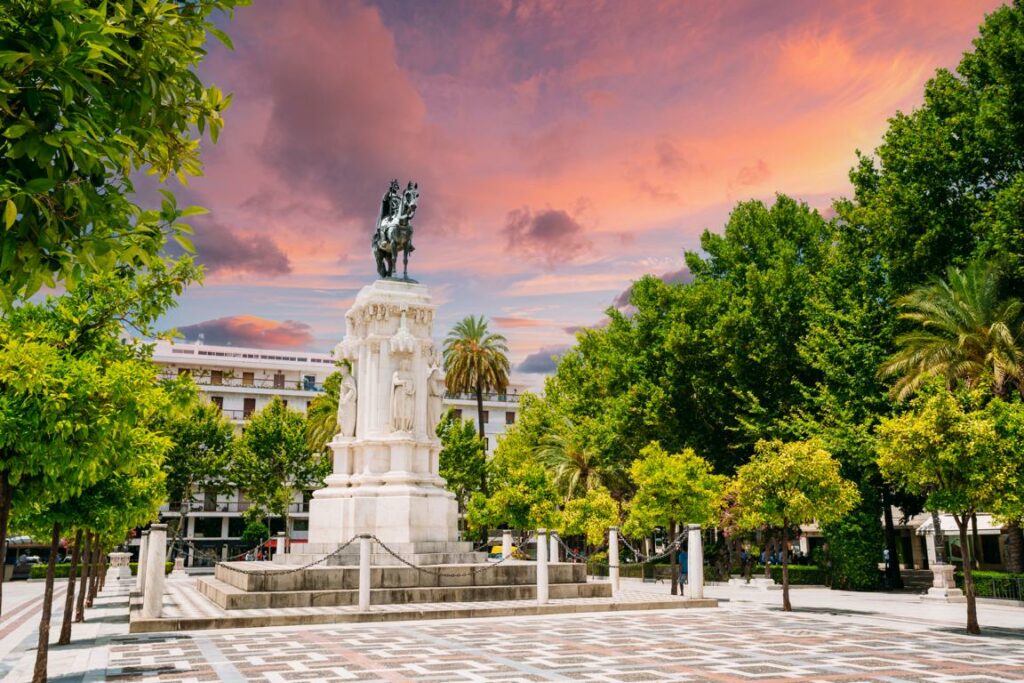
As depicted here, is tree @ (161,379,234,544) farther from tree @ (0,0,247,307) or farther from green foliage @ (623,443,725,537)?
tree @ (0,0,247,307)

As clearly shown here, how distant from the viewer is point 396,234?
27.1 m

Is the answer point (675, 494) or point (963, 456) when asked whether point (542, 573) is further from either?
point (963, 456)

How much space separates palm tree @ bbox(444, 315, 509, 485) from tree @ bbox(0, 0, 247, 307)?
46.8m

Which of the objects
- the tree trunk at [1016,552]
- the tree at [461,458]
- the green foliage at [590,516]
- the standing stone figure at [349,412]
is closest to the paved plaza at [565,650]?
the tree trunk at [1016,552]

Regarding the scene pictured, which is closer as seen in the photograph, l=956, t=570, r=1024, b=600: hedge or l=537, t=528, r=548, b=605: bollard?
l=537, t=528, r=548, b=605: bollard

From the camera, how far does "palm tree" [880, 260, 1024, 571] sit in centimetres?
2512

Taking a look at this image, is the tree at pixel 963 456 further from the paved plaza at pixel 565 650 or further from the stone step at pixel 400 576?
the stone step at pixel 400 576

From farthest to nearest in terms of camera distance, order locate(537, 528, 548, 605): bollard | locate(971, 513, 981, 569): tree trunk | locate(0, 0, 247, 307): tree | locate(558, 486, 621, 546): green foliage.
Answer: locate(558, 486, 621, 546): green foliage, locate(971, 513, 981, 569): tree trunk, locate(537, 528, 548, 605): bollard, locate(0, 0, 247, 307): tree

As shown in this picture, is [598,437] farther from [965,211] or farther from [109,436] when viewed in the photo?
[109,436]

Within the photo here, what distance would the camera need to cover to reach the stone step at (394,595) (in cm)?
1958

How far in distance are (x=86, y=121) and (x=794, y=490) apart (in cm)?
2180

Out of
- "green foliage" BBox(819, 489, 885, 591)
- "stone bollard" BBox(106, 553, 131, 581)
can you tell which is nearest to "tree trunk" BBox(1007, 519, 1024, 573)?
"green foliage" BBox(819, 489, 885, 591)

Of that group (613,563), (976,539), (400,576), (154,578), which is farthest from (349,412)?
(976,539)

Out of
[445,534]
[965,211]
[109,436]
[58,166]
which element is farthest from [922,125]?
[58,166]
